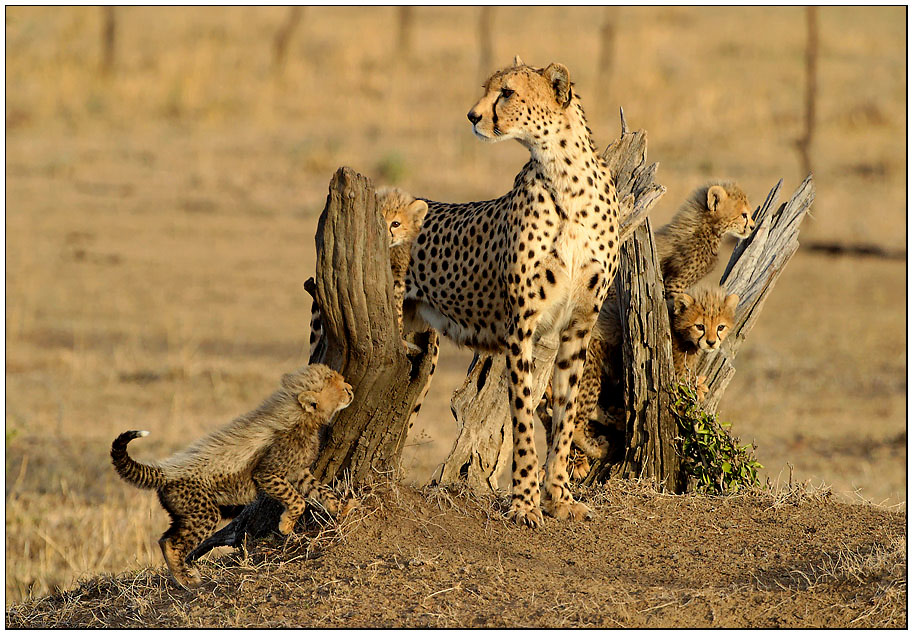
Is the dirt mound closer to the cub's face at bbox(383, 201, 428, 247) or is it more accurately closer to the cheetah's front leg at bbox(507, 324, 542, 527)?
the cheetah's front leg at bbox(507, 324, 542, 527)

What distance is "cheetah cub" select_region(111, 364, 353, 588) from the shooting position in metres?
4.35

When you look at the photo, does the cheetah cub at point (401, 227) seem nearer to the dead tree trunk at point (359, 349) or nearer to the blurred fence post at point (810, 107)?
the dead tree trunk at point (359, 349)

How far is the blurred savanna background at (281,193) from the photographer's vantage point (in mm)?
8867

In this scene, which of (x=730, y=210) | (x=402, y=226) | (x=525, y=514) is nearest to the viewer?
(x=525, y=514)

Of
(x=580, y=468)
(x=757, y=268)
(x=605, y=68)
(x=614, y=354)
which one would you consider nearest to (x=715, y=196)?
(x=757, y=268)

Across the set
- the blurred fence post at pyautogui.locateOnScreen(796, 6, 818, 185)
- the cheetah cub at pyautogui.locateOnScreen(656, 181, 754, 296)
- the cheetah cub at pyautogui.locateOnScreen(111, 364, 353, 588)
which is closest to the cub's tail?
the cheetah cub at pyautogui.locateOnScreen(111, 364, 353, 588)

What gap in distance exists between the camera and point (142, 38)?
80.8 ft

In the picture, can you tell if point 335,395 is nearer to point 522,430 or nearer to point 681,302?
point 522,430

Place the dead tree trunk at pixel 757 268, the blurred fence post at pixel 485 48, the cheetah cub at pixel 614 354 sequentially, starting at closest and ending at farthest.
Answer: the cheetah cub at pixel 614 354, the dead tree trunk at pixel 757 268, the blurred fence post at pixel 485 48

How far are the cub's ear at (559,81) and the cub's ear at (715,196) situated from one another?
75.5 inches

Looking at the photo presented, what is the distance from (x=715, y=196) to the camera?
618 centimetres

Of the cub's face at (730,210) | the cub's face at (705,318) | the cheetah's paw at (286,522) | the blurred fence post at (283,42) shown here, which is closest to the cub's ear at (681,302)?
the cub's face at (705,318)

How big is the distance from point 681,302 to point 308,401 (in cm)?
196

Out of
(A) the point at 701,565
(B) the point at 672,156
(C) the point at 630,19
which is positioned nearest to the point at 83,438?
(A) the point at 701,565
